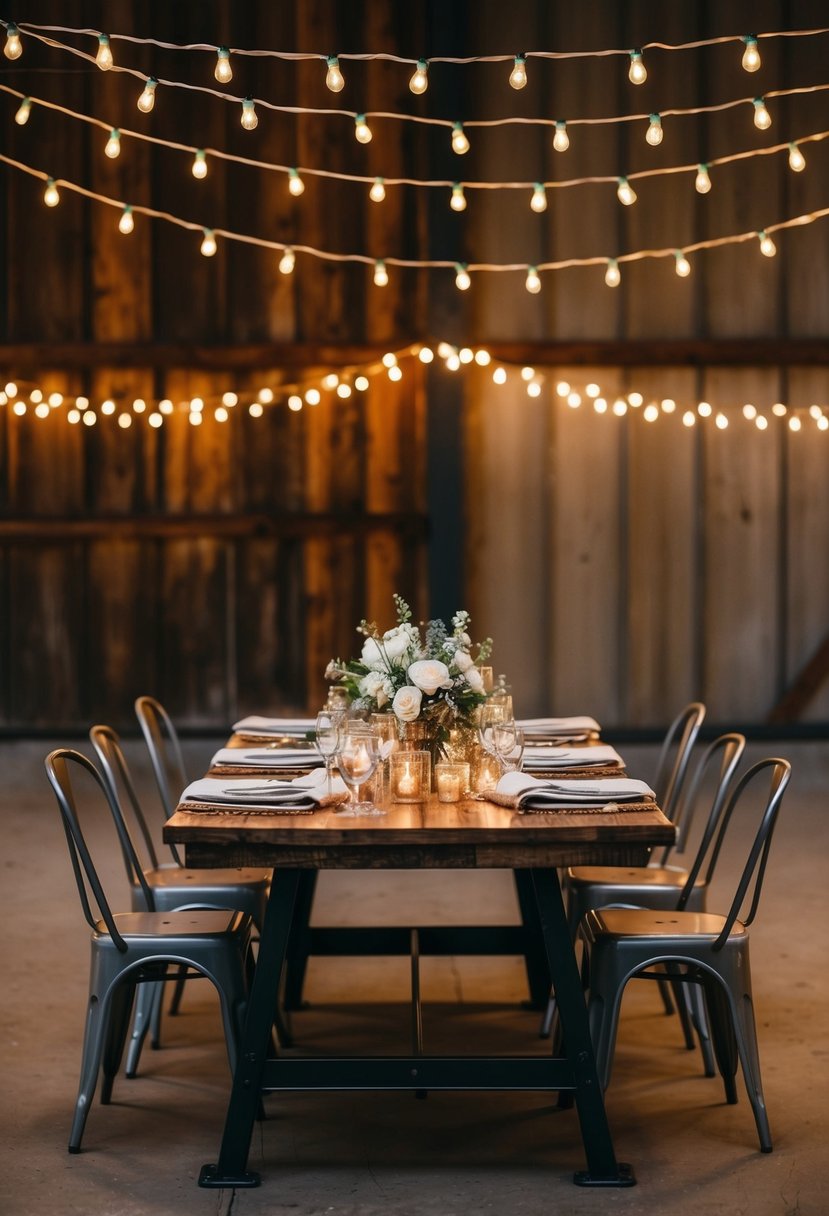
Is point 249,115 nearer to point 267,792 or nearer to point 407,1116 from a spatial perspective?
point 267,792

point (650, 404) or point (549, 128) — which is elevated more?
point (549, 128)

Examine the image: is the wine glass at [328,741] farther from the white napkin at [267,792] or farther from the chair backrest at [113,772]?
the chair backrest at [113,772]

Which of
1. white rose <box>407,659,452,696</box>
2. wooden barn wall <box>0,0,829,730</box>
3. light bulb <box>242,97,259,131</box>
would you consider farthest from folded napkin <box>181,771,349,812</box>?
wooden barn wall <box>0,0,829,730</box>

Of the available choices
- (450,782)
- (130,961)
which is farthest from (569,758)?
(130,961)

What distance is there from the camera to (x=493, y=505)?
23.3 ft

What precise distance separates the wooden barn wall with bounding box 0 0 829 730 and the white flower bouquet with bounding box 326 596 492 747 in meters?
3.86

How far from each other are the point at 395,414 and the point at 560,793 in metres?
4.54

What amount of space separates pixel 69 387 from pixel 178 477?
0.70 meters

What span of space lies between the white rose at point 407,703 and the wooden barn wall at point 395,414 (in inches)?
157

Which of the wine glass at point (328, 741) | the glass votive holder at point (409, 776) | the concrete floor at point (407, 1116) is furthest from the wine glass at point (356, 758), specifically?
the concrete floor at point (407, 1116)

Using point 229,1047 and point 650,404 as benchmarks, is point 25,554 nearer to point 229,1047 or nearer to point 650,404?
point 650,404

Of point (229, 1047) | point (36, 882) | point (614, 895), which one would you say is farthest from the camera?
point (36, 882)

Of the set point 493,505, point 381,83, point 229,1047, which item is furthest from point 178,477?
point 229,1047

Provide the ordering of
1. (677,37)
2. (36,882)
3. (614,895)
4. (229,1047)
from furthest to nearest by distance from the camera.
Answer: (677,37) < (36,882) < (614,895) < (229,1047)
